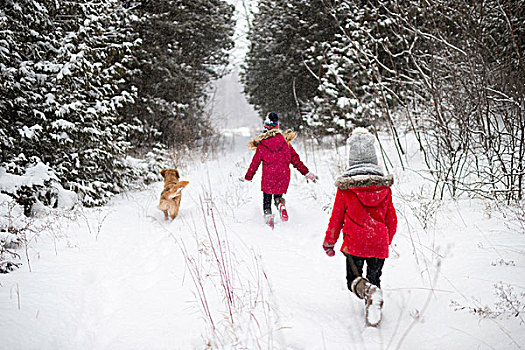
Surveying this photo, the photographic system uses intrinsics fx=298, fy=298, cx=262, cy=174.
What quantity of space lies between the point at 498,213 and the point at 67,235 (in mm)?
5720

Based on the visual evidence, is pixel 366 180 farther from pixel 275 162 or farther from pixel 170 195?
pixel 170 195

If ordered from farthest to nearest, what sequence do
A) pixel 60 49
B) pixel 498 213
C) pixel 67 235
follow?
pixel 60 49, pixel 67 235, pixel 498 213

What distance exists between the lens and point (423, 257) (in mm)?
3227

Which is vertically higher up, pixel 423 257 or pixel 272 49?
pixel 272 49

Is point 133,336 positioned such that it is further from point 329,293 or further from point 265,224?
point 265,224

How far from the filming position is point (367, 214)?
235 centimetres

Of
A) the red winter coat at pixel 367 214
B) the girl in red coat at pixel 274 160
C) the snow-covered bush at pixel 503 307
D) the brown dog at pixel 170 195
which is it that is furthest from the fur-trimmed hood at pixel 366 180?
the brown dog at pixel 170 195

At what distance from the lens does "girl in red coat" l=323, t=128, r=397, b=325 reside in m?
2.29

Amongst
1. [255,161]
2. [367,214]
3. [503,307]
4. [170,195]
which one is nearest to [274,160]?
[255,161]

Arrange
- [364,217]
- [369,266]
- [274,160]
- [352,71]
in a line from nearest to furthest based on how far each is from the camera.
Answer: [364,217] < [369,266] < [274,160] < [352,71]

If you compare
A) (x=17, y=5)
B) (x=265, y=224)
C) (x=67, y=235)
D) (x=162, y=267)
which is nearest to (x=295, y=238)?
(x=265, y=224)

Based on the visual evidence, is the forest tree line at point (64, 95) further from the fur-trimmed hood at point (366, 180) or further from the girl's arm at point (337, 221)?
the fur-trimmed hood at point (366, 180)

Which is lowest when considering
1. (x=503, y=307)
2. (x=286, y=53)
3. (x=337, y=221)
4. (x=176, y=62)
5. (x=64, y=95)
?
(x=503, y=307)

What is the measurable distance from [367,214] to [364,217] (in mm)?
34
